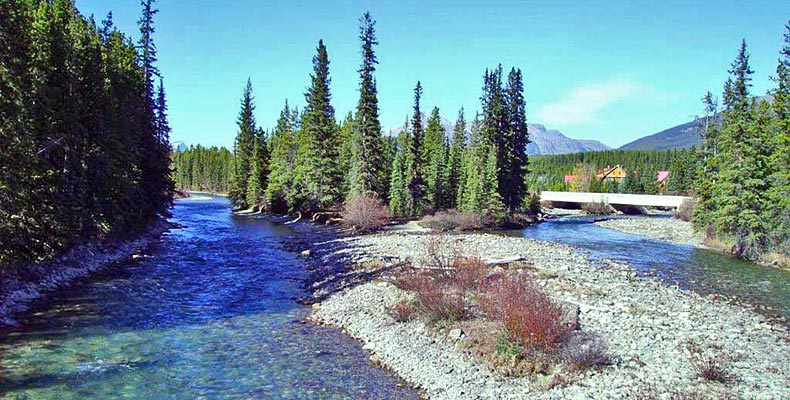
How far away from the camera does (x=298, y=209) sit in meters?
51.9

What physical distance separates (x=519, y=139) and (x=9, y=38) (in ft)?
147

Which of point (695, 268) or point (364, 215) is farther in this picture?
point (364, 215)

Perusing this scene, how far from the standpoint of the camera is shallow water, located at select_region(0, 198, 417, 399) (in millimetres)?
10734

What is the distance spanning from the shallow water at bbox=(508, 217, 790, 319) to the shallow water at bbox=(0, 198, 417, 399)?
1521 cm

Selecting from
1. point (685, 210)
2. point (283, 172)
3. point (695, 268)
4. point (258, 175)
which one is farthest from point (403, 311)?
point (685, 210)

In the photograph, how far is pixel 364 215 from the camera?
39875mm

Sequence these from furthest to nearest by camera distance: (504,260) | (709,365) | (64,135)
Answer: (504,260)
(64,135)
(709,365)

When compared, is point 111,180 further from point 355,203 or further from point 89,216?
point 355,203

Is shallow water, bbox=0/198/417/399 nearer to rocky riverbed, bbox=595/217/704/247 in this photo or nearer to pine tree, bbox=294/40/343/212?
pine tree, bbox=294/40/343/212

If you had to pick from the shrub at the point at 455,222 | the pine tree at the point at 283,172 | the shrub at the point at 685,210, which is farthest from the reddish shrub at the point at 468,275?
the shrub at the point at 685,210

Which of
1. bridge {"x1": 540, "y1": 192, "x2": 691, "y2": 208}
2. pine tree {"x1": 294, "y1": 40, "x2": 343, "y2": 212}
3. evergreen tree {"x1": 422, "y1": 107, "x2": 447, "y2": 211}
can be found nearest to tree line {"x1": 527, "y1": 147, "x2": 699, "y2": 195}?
bridge {"x1": 540, "y1": 192, "x2": 691, "y2": 208}

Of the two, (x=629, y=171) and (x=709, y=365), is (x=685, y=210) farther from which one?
(x=629, y=171)

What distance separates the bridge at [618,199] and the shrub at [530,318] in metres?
60.0

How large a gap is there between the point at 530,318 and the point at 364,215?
29.0 metres
